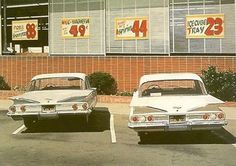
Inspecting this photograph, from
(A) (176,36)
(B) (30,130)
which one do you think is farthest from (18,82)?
(B) (30,130)

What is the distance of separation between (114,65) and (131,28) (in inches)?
65.3

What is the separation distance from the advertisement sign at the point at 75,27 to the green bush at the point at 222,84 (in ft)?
19.8

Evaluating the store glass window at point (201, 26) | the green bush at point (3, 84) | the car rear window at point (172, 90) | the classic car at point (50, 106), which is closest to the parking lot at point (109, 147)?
the classic car at point (50, 106)

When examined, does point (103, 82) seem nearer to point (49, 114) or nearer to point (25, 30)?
point (25, 30)

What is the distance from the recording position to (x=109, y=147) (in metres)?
9.50

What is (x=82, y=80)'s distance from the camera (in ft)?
41.7

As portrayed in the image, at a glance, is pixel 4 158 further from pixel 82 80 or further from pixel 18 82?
pixel 18 82

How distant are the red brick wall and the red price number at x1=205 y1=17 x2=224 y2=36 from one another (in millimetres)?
1108

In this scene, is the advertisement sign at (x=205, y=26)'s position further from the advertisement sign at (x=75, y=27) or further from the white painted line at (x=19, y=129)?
the white painted line at (x=19, y=129)

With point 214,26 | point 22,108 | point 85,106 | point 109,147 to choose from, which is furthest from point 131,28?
point 109,147

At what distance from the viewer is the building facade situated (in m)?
17.3

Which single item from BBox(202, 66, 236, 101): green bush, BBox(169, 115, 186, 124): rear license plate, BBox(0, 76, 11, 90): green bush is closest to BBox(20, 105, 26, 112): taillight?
BBox(169, 115, 186, 124): rear license plate

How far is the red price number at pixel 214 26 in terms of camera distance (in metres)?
17.3

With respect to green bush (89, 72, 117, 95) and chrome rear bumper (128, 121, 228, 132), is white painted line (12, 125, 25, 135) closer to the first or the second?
chrome rear bumper (128, 121, 228, 132)
